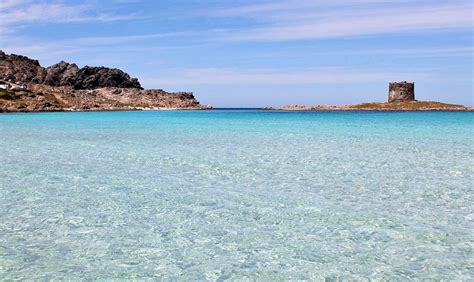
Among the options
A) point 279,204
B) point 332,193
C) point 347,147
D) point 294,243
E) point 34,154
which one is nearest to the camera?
point 294,243

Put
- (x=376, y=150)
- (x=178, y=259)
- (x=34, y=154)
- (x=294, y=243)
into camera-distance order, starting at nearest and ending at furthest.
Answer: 1. (x=178, y=259)
2. (x=294, y=243)
3. (x=34, y=154)
4. (x=376, y=150)

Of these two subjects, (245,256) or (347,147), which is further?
(347,147)

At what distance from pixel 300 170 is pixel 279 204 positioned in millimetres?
7542

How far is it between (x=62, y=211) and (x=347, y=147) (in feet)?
80.7

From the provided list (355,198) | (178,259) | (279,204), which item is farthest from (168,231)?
(355,198)

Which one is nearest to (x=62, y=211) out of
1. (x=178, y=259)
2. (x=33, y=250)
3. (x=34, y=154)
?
(x=33, y=250)

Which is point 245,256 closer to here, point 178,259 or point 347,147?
point 178,259

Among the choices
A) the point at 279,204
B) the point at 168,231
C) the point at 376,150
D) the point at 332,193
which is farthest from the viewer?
the point at 376,150

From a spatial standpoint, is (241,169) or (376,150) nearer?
(241,169)

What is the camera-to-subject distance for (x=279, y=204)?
14914 millimetres

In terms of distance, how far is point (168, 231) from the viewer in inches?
468

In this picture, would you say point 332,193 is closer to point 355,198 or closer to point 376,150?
point 355,198

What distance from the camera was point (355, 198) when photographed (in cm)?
1571

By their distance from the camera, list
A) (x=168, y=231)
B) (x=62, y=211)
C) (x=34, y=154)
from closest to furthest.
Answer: (x=168, y=231) < (x=62, y=211) < (x=34, y=154)
